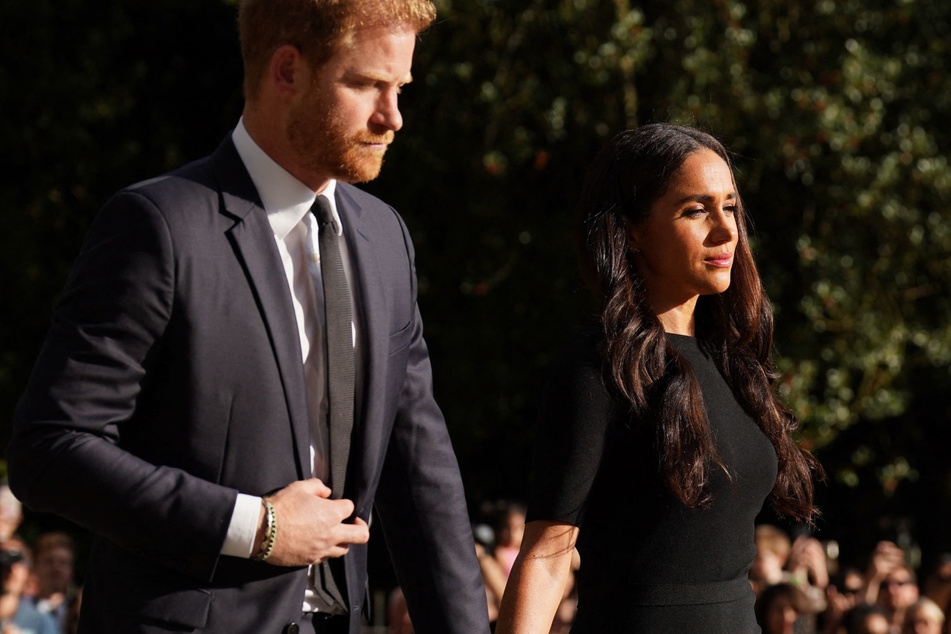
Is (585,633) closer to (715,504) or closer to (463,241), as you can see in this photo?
(715,504)

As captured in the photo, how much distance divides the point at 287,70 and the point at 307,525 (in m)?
0.80

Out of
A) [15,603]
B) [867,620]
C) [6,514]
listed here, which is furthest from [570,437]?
[6,514]

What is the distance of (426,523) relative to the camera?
253cm

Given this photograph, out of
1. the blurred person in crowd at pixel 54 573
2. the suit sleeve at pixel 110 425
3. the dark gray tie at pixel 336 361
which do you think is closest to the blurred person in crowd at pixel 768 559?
the blurred person in crowd at pixel 54 573

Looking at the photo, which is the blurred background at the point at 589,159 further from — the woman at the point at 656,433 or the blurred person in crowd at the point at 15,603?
the woman at the point at 656,433

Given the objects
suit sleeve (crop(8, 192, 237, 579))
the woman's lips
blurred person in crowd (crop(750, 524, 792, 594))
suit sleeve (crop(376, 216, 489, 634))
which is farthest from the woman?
blurred person in crowd (crop(750, 524, 792, 594))

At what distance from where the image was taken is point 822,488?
39.1 ft

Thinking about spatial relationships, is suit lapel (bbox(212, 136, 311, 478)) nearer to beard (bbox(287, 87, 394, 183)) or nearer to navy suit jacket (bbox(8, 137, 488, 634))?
navy suit jacket (bbox(8, 137, 488, 634))

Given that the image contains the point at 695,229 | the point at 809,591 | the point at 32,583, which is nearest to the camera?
the point at 695,229

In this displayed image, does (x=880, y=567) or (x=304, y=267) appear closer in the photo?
(x=304, y=267)

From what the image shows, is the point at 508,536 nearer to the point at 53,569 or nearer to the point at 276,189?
the point at 53,569

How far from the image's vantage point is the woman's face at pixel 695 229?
287 centimetres

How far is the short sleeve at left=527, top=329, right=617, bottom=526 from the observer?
2705mm

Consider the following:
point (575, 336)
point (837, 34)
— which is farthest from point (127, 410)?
point (837, 34)
